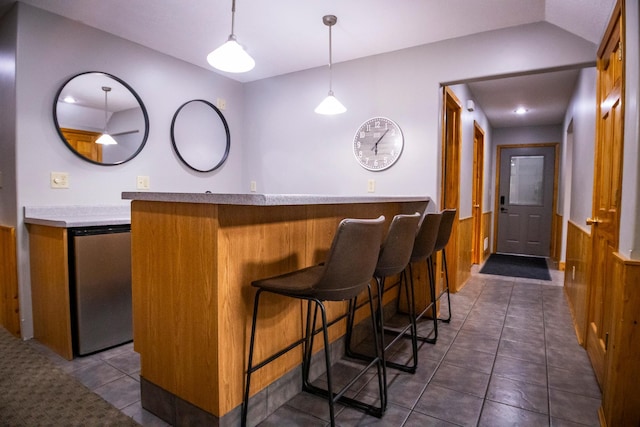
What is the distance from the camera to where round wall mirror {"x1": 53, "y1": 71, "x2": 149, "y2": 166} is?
105 inches

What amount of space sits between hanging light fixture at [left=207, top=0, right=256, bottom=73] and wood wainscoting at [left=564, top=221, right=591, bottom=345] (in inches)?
103

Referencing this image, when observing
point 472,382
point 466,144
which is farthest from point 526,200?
point 472,382

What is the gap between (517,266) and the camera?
557cm

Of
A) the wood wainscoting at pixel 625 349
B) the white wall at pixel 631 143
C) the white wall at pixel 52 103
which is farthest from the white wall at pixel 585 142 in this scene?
the white wall at pixel 52 103

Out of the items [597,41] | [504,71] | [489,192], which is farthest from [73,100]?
[489,192]

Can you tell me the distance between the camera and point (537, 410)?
5.87ft

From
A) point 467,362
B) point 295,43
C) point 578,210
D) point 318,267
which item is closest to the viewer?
point 318,267

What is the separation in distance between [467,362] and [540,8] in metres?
2.46

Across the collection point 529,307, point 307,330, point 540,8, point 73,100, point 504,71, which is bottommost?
point 529,307

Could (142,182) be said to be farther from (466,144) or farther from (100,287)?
(466,144)

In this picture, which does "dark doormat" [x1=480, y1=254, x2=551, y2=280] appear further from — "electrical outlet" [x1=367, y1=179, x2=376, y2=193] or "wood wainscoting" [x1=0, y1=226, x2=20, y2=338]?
"wood wainscoting" [x1=0, y1=226, x2=20, y2=338]

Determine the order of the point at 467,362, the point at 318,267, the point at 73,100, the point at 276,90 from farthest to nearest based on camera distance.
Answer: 1. the point at 276,90
2. the point at 73,100
3. the point at 467,362
4. the point at 318,267

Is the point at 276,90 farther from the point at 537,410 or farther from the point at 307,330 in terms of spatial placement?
the point at 537,410

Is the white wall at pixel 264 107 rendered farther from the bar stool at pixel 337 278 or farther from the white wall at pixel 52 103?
the bar stool at pixel 337 278
